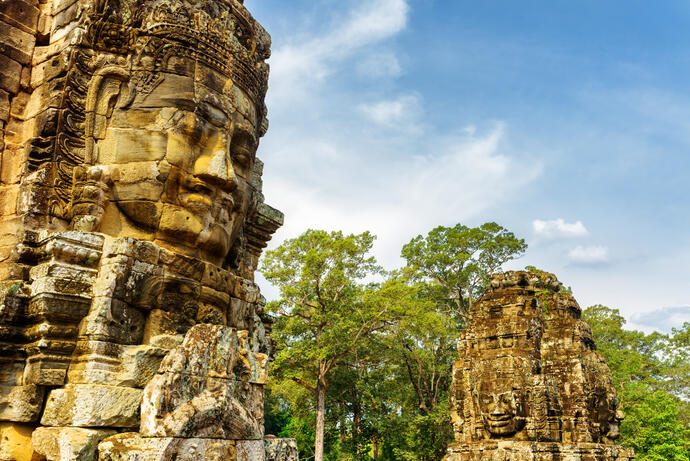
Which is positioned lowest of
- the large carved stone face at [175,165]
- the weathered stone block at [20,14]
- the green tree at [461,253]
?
the large carved stone face at [175,165]

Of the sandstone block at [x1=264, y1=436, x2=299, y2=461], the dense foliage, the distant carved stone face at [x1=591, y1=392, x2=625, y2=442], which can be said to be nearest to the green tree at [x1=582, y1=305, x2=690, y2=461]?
the dense foliage

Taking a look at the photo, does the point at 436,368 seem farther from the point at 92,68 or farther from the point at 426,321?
the point at 92,68

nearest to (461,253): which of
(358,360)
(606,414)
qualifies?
(358,360)

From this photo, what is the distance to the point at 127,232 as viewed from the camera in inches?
173

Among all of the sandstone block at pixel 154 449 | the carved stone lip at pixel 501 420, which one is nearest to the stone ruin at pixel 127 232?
the sandstone block at pixel 154 449

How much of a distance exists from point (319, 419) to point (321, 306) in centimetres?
441

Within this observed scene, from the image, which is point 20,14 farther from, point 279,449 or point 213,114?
point 279,449

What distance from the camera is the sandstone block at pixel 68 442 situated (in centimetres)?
352

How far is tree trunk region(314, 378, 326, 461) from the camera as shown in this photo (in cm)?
2181

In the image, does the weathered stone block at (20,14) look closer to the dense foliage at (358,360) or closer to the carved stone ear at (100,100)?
the carved stone ear at (100,100)

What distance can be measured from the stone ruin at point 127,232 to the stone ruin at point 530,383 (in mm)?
7095

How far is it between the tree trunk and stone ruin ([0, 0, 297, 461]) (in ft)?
59.6

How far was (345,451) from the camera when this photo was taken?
2455cm

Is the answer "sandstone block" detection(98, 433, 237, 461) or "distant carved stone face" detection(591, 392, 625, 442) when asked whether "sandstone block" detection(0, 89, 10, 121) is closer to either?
"sandstone block" detection(98, 433, 237, 461)
